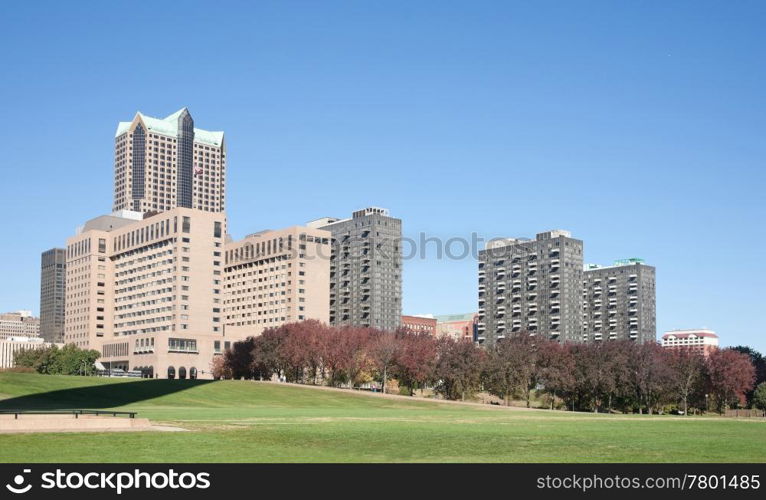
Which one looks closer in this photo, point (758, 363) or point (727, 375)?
point (727, 375)

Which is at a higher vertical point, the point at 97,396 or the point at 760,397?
the point at 97,396

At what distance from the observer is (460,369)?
144750mm

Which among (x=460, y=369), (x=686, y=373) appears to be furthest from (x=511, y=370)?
(x=686, y=373)

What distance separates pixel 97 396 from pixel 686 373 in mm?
86759

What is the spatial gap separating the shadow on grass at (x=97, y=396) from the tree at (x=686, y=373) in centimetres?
7210

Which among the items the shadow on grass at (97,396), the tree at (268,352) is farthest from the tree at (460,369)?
the tree at (268,352)

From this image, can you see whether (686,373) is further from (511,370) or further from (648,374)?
(511,370)
